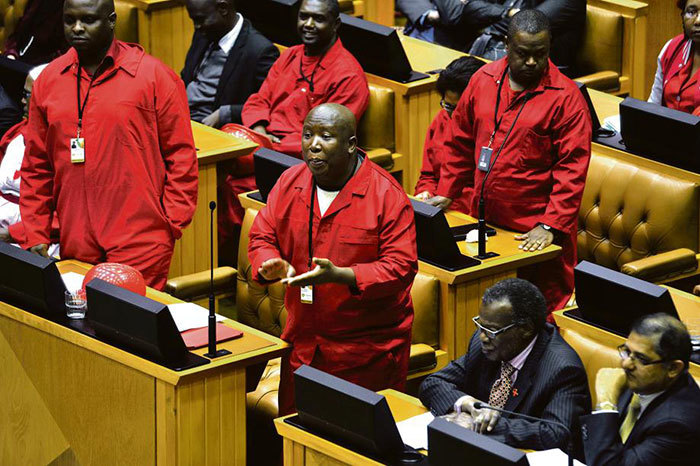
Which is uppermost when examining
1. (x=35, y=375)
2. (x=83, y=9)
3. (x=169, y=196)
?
(x=83, y=9)

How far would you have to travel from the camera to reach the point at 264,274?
4.39 m

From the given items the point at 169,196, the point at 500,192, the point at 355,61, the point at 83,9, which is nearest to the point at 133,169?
the point at 169,196

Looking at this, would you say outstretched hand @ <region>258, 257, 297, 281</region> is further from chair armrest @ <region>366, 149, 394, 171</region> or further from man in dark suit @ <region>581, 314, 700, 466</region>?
chair armrest @ <region>366, 149, 394, 171</region>

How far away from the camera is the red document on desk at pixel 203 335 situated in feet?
14.7

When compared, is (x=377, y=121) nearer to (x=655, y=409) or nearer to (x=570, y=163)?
(x=570, y=163)

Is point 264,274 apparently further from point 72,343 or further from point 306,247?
point 72,343

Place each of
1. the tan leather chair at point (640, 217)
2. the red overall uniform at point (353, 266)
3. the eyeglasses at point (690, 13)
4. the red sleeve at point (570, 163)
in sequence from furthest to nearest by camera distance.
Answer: the eyeglasses at point (690, 13) → the tan leather chair at point (640, 217) → the red sleeve at point (570, 163) → the red overall uniform at point (353, 266)

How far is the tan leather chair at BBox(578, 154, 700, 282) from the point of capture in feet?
18.6

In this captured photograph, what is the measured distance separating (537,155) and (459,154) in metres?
0.37

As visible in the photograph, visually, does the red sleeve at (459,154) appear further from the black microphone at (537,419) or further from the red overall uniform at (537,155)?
the black microphone at (537,419)

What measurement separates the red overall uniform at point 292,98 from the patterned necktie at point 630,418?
2914 millimetres

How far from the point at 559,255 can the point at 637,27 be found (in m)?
2.16

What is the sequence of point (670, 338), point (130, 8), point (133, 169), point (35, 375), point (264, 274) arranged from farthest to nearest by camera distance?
point (130, 8) → point (133, 169) → point (35, 375) → point (264, 274) → point (670, 338)

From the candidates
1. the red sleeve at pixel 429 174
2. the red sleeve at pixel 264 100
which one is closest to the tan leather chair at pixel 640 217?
the red sleeve at pixel 429 174
